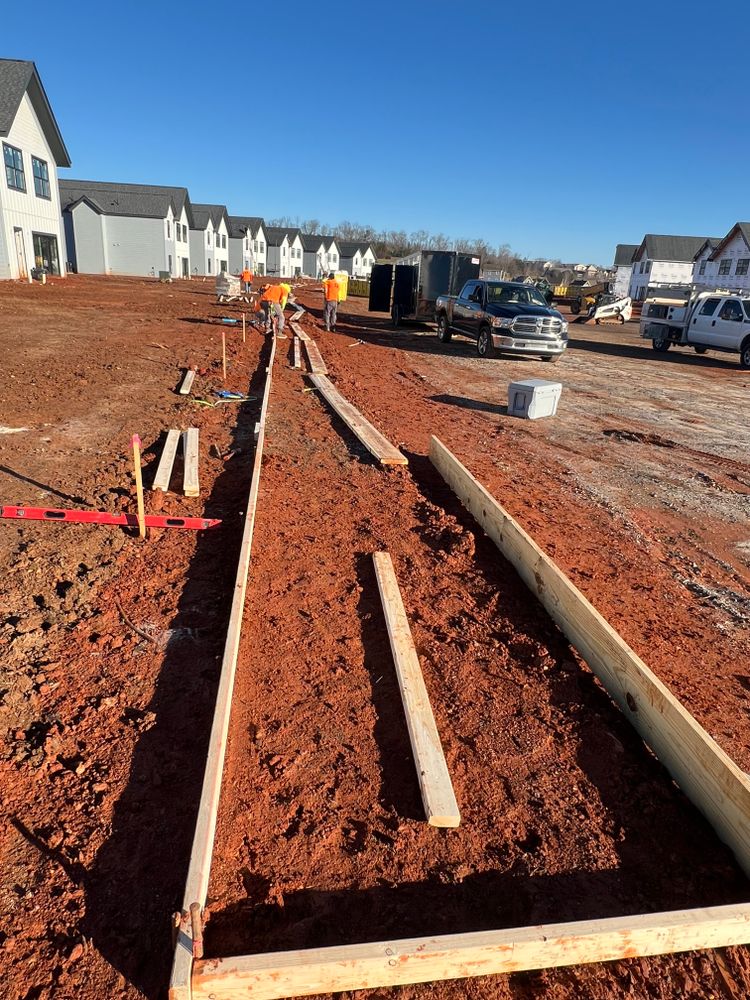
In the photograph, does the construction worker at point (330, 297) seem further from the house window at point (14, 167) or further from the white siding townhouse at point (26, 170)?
the house window at point (14, 167)

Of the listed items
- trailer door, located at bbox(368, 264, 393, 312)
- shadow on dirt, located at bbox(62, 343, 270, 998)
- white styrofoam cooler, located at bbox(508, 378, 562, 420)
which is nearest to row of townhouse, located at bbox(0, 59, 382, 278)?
trailer door, located at bbox(368, 264, 393, 312)

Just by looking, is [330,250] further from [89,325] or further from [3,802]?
[3,802]

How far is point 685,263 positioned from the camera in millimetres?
65812

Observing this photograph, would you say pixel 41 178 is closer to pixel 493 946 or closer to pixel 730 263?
pixel 493 946

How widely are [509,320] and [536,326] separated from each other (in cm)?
72

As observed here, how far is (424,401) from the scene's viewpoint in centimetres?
1211

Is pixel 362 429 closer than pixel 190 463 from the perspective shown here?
No

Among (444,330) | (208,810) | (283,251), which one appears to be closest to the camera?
(208,810)

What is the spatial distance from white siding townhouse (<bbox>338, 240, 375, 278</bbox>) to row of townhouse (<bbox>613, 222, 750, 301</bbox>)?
45.4 metres

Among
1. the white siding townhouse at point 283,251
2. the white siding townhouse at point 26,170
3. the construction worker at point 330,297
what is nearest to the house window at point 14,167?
the white siding townhouse at point 26,170

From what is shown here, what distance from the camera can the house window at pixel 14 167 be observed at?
29.1m

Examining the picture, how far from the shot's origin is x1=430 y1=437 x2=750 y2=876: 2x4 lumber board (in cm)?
283

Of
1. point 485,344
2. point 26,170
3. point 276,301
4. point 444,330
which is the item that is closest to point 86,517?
point 485,344

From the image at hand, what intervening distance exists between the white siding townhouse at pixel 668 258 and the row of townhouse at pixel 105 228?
156 ft
